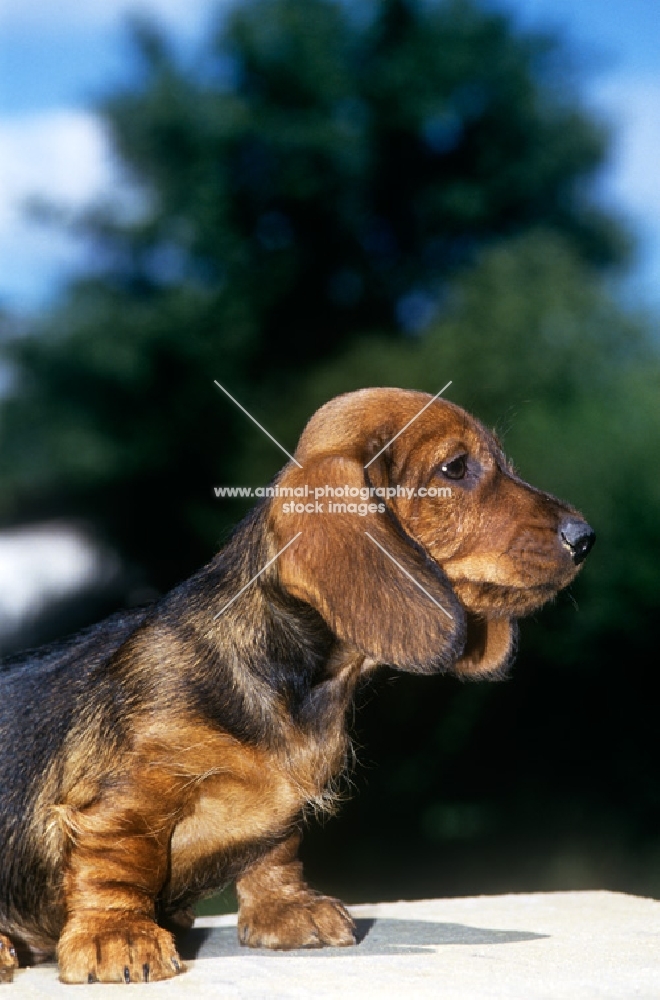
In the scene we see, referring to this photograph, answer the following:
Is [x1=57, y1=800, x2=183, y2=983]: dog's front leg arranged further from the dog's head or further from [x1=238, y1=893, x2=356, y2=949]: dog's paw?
the dog's head

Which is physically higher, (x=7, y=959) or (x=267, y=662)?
(x=267, y=662)

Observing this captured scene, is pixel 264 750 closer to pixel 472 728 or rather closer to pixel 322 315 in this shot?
pixel 472 728

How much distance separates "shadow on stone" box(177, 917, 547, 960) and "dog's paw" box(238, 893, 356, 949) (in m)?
0.04

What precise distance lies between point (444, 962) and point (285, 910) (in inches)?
22.8

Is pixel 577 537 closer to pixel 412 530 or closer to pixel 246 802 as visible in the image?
pixel 412 530

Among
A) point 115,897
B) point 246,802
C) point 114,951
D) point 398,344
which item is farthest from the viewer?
point 398,344

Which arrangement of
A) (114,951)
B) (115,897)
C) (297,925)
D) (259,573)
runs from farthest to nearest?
1. (297,925)
2. (259,573)
3. (115,897)
4. (114,951)

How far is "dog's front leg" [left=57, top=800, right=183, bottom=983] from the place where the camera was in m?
3.21

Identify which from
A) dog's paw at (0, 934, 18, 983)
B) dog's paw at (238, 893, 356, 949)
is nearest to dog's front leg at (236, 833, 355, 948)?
dog's paw at (238, 893, 356, 949)

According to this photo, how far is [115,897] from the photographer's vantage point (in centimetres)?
332

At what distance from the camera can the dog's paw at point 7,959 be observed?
3533 millimetres

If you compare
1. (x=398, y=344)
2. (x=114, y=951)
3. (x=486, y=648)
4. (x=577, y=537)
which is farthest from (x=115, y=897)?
(x=398, y=344)

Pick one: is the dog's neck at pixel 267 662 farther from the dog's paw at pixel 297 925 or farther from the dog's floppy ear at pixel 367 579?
the dog's paw at pixel 297 925

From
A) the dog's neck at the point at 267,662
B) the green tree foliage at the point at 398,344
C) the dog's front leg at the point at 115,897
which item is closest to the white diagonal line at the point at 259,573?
the dog's neck at the point at 267,662
